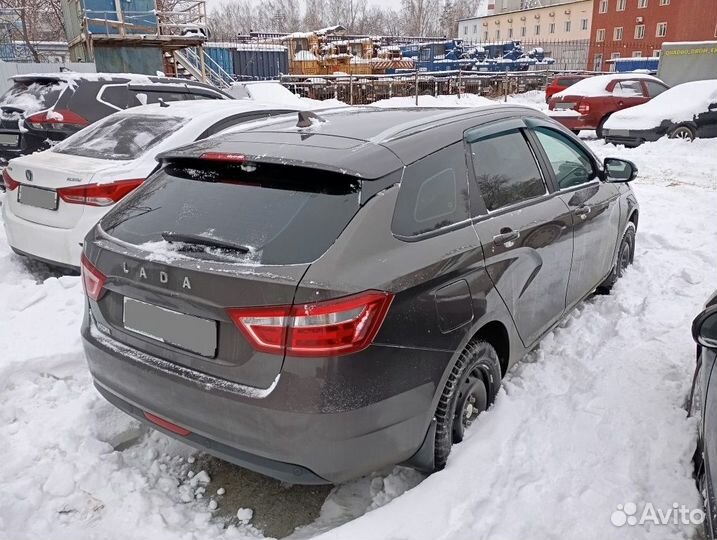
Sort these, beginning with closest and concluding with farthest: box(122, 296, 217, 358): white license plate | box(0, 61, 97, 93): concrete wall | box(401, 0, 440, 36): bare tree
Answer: box(122, 296, 217, 358): white license plate, box(0, 61, 97, 93): concrete wall, box(401, 0, 440, 36): bare tree

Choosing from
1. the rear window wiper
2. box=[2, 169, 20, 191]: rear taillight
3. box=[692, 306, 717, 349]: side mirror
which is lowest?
box=[692, 306, 717, 349]: side mirror

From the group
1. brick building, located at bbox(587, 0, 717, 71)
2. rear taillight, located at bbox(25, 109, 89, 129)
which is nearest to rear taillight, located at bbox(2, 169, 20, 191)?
rear taillight, located at bbox(25, 109, 89, 129)

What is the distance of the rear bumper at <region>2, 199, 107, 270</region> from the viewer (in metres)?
4.35

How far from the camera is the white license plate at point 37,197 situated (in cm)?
442

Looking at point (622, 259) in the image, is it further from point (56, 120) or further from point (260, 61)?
point (260, 61)

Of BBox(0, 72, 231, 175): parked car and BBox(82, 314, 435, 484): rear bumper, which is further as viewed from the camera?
BBox(0, 72, 231, 175): parked car

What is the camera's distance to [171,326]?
226 cm

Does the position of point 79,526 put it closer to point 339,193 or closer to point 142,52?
point 339,193

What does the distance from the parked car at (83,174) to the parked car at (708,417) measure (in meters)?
3.86

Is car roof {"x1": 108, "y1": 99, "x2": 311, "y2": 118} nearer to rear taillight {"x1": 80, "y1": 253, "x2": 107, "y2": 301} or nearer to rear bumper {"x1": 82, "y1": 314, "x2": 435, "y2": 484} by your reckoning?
rear taillight {"x1": 80, "y1": 253, "x2": 107, "y2": 301}

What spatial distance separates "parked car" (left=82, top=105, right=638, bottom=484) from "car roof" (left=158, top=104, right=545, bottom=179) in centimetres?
1

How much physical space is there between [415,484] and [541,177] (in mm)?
1988

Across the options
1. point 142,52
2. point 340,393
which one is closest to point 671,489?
point 340,393

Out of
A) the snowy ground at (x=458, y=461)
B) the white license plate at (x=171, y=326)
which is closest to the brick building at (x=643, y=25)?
the snowy ground at (x=458, y=461)
